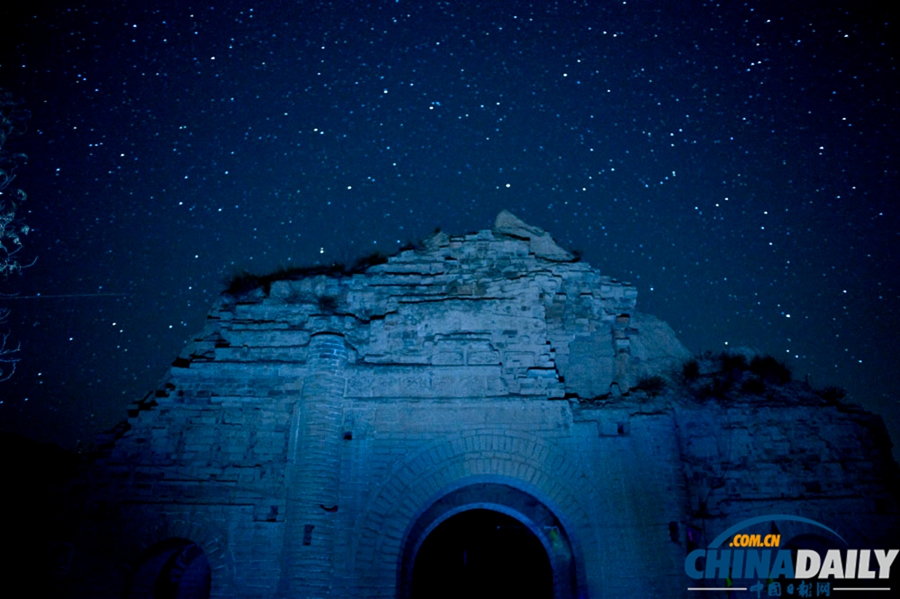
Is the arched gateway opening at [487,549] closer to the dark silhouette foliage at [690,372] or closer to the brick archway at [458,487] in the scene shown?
the brick archway at [458,487]

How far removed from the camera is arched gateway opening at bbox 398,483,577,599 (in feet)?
25.6

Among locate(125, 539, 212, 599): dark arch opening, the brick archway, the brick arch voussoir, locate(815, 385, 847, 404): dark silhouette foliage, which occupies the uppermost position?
locate(815, 385, 847, 404): dark silhouette foliage

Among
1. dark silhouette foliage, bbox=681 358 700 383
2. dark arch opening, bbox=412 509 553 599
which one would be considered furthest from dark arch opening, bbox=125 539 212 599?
dark silhouette foliage, bbox=681 358 700 383

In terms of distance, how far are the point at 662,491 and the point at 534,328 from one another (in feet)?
10.0

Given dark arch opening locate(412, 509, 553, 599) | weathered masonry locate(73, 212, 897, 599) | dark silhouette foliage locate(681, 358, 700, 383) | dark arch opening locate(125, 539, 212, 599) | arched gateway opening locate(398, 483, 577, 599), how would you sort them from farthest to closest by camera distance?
dark silhouette foliage locate(681, 358, 700, 383) → dark arch opening locate(412, 509, 553, 599) → arched gateway opening locate(398, 483, 577, 599) → dark arch opening locate(125, 539, 212, 599) → weathered masonry locate(73, 212, 897, 599)

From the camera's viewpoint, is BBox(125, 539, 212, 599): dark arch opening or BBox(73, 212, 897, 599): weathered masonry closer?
BBox(73, 212, 897, 599): weathered masonry

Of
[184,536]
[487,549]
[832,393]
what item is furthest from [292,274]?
[832,393]

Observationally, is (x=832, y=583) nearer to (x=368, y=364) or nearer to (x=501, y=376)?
(x=501, y=376)

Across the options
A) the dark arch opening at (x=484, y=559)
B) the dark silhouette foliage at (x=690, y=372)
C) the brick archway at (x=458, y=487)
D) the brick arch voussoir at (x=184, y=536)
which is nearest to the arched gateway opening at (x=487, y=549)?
the dark arch opening at (x=484, y=559)

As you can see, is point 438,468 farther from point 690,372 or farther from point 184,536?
point 690,372

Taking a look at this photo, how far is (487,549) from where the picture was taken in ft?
30.1

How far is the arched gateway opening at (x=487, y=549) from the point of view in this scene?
25.6 feet

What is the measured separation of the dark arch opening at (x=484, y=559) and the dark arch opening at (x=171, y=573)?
154 inches

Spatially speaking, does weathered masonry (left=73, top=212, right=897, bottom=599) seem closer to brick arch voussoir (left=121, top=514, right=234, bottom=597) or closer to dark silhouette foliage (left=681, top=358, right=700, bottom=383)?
brick arch voussoir (left=121, top=514, right=234, bottom=597)
